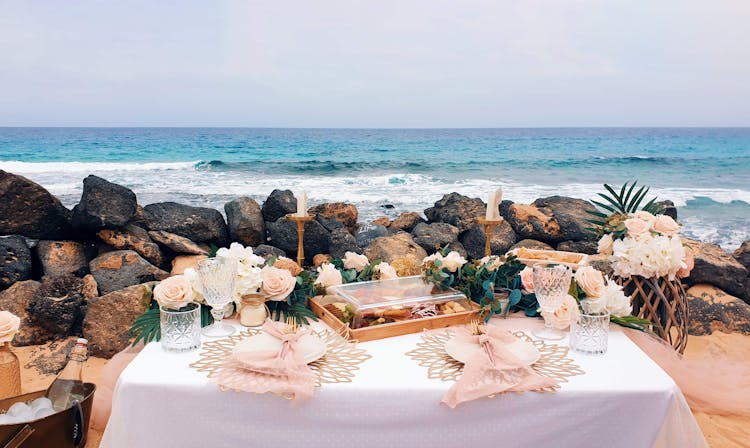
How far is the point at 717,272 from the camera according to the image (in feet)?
15.8

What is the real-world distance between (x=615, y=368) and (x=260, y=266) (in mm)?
1349

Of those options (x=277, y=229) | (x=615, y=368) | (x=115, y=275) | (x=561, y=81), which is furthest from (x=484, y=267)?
(x=561, y=81)

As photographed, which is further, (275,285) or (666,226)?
(666,226)

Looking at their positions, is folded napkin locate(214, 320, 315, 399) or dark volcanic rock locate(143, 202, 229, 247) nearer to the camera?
folded napkin locate(214, 320, 315, 399)

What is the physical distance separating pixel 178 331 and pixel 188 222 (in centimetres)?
438

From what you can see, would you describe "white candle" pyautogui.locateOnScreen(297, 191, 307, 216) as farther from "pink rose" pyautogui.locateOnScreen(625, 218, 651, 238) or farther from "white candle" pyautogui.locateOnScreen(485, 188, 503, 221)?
"pink rose" pyautogui.locateOnScreen(625, 218, 651, 238)

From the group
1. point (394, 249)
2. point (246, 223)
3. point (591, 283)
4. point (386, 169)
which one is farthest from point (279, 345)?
point (386, 169)

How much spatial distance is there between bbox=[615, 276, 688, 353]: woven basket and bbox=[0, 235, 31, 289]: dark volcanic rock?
14.6 ft

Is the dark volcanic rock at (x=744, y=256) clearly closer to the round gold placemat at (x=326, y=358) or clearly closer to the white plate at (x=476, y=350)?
the white plate at (x=476, y=350)

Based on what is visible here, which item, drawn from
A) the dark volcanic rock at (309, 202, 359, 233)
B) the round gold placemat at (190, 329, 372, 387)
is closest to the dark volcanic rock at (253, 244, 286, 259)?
the dark volcanic rock at (309, 202, 359, 233)

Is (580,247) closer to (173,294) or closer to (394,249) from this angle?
(394,249)

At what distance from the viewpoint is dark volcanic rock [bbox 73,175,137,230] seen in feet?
16.3

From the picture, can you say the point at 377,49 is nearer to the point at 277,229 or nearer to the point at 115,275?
the point at 277,229

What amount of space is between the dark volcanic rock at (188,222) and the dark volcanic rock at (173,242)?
261 mm
